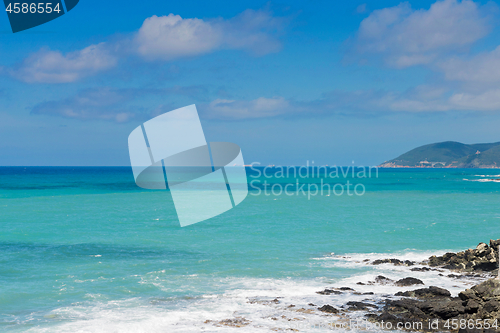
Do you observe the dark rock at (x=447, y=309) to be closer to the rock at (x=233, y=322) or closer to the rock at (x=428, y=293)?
the rock at (x=428, y=293)

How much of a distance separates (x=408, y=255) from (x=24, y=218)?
2838cm

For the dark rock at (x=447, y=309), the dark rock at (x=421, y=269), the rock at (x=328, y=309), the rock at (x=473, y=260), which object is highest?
the dark rock at (x=447, y=309)

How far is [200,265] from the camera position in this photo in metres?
16.8

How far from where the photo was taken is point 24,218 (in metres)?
32.0

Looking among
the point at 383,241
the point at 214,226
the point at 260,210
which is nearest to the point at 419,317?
the point at 383,241

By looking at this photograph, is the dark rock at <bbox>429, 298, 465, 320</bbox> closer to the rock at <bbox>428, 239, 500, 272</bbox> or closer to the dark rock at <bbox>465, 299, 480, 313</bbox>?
the dark rock at <bbox>465, 299, 480, 313</bbox>

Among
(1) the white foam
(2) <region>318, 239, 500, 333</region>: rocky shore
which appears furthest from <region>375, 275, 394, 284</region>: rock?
(2) <region>318, 239, 500, 333</region>: rocky shore

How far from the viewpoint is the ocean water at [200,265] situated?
35.4 ft

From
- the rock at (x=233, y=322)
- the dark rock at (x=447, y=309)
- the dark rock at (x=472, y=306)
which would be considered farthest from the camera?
the rock at (x=233, y=322)

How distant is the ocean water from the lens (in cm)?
1078

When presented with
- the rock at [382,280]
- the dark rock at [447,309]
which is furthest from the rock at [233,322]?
the rock at [382,280]

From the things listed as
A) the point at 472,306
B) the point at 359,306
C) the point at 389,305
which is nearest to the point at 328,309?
the point at 359,306

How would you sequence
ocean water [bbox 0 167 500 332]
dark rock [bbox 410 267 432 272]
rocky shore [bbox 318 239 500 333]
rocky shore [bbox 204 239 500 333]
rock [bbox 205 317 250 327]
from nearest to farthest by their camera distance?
rocky shore [bbox 318 239 500 333], rocky shore [bbox 204 239 500 333], rock [bbox 205 317 250 327], ocean water [bbox 0 167 500 332], dark rock [bbox 410 267 432 272]

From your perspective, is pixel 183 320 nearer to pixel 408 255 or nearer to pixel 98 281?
pixel 98 281
